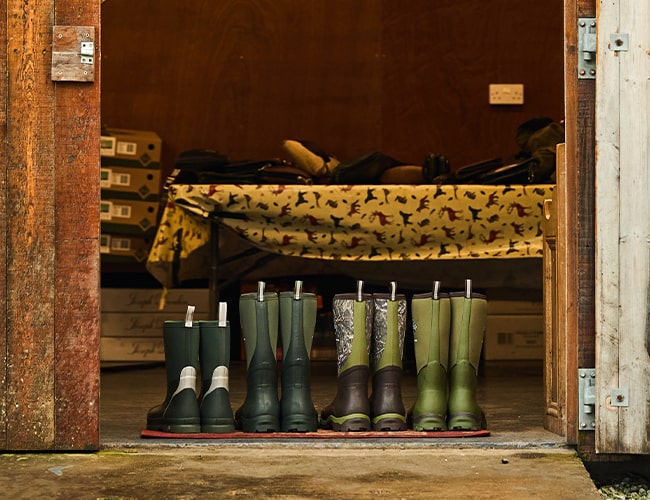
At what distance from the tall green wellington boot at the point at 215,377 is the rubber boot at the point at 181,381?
27 mm

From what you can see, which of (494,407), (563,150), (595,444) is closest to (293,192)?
(494,407)

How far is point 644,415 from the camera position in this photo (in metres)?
3.10

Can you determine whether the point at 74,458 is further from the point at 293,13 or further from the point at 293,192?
the point at 293,13

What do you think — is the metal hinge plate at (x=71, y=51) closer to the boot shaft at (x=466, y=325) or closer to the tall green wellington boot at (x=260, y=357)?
the tall green wellington boot at (x=260, y=357)

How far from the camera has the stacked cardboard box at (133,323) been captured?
18.9 feet

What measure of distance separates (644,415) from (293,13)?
12.5ft

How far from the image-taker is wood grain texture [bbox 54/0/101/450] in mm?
3154

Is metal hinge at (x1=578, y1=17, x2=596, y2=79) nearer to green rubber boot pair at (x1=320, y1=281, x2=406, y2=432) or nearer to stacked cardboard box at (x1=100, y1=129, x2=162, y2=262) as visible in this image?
green rubber boot pair at (x1=320, y1=281, x2=406, y2=432)

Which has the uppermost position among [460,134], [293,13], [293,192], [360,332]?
[293,13]

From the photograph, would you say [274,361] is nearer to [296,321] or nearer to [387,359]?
[296,321]

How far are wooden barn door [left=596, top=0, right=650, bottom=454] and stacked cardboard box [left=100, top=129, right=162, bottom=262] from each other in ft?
10.5

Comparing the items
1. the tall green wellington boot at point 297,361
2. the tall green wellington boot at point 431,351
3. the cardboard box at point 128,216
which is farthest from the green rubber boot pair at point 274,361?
the cardboard box at point 128,216

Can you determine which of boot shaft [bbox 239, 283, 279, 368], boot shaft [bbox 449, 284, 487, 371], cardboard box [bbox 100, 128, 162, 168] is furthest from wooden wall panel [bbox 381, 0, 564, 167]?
boot shaft [bbox 239, 283, 279, 368]

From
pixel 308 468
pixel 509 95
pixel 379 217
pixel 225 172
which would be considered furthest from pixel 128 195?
pixel 308 468
